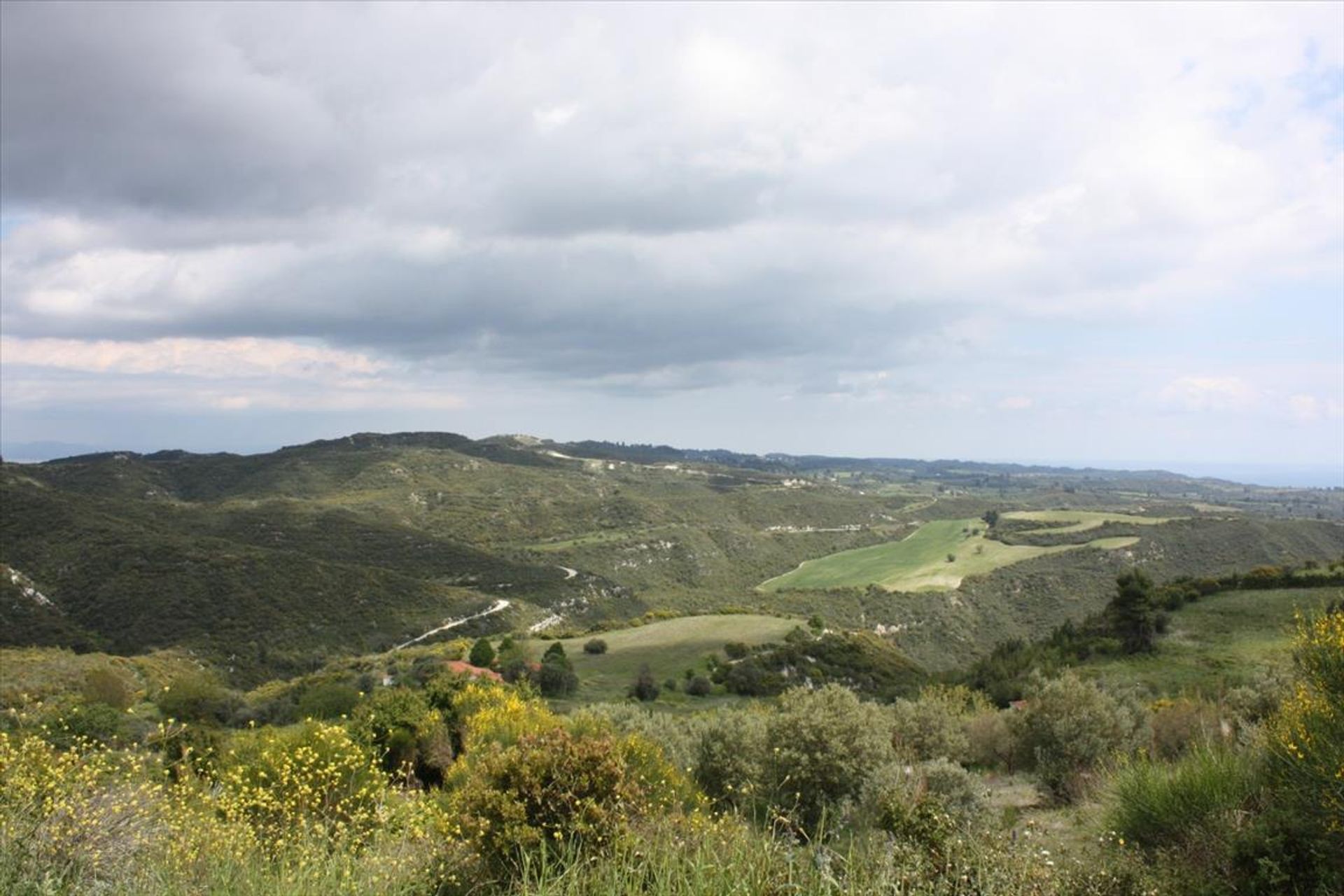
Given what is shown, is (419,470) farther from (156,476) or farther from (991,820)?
(991,820)

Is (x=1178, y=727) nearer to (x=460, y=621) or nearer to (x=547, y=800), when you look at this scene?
(x=547, y=800)

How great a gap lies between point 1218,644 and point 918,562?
58.3 metres

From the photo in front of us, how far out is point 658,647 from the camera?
5669cm

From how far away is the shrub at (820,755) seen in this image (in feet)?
51.4

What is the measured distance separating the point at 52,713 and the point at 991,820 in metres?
25.0

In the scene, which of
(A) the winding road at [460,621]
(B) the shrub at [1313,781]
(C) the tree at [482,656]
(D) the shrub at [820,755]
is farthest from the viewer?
(A) the winding road at [460,621]

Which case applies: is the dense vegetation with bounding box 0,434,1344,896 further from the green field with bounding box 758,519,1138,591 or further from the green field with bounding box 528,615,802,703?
the green field with bounding box 758,519,1138,591

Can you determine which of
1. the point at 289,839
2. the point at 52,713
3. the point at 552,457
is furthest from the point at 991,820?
the point at 552,457

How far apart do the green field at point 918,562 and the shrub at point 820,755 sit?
72.3 metres

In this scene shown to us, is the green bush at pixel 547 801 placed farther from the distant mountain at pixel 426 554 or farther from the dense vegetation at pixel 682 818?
the distant mountain at pixel 426 554

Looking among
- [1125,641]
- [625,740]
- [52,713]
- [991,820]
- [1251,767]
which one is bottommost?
[1125,641]

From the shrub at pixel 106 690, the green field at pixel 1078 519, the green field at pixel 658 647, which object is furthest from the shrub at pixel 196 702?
the green field at pixel 1078 519

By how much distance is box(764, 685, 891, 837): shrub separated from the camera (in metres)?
15.7

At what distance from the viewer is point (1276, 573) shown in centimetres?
5059
